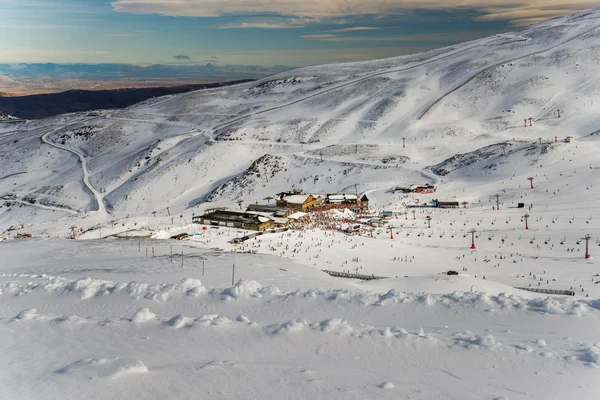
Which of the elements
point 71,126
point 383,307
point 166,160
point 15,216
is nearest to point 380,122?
point 166,160

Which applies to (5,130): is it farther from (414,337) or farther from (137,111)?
(414,337)

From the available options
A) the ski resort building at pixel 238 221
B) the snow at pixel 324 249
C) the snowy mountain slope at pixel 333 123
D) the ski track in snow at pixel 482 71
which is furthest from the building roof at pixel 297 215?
the ski track in snow at pixel 482 71

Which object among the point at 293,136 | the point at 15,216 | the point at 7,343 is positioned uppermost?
the point at 293,136

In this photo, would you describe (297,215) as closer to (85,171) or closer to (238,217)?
(238,217)

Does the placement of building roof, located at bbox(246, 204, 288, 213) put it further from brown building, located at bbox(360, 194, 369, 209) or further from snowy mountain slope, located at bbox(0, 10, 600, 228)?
snowy mountain slope, located at bbox(0, 10, 600, 228)

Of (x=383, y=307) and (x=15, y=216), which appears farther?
(x=15, y=216)

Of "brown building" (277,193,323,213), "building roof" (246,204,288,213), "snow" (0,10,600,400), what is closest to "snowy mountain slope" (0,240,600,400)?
"snow" (0,10,600,400)
